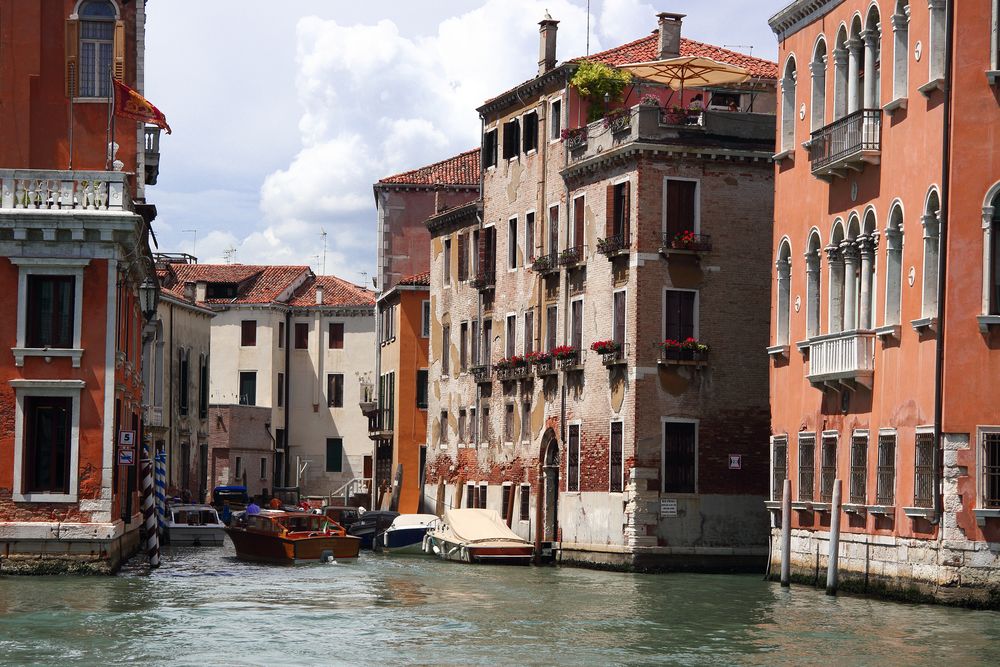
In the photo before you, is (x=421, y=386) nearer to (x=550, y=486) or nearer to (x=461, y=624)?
(x=550, y=486)

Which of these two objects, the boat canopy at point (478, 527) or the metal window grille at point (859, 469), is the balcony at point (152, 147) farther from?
the metal window grille at point (859, 469)

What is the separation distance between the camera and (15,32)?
115 feet

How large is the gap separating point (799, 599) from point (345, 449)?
52538 mm

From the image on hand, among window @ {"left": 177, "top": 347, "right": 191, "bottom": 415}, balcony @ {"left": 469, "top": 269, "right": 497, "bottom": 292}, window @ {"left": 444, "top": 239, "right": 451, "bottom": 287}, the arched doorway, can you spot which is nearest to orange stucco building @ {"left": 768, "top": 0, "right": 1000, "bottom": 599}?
the arched doorway

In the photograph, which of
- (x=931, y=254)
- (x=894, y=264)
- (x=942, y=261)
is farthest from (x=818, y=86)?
(x=942, y=261)

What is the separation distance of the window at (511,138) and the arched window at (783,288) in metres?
14.1

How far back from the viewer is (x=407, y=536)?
4569cm

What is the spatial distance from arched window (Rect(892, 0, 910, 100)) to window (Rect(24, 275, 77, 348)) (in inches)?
529

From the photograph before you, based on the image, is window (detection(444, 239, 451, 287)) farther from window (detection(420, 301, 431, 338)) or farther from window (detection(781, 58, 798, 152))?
window (detection(781, 58, 798, 152))

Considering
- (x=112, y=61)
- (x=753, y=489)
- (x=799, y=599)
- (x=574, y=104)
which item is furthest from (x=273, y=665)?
(x=574, y=104)

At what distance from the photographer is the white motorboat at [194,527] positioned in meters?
48.2

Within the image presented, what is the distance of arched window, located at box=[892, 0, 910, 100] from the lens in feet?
93.4

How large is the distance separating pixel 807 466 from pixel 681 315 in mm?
7303

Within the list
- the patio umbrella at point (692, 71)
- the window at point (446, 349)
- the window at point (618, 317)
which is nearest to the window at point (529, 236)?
the patio umbrella at point (692, 71)
